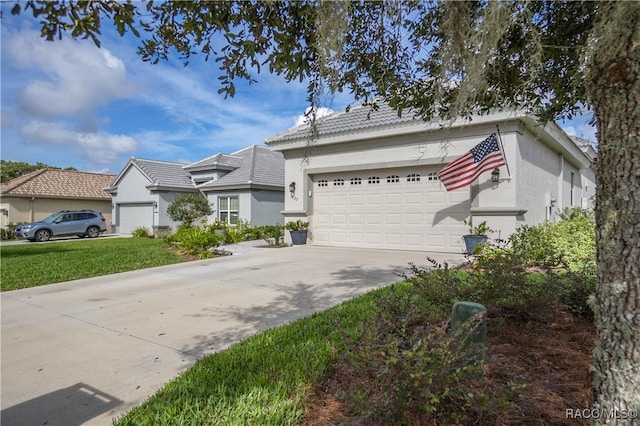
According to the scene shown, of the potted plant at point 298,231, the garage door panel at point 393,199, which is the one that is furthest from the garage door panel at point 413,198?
the potted plant at point 298,231

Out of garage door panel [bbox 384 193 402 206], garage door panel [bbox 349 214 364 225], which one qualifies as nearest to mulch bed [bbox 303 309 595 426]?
garage door panel [bbox 384 193 402 206]

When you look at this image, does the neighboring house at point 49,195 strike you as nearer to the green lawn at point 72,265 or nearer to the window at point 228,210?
the window at point 228,210

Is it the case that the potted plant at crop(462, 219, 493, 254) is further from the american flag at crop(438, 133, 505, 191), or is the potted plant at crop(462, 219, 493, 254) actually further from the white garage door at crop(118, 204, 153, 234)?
the white garage door at crop(118, 204, 153, 234)

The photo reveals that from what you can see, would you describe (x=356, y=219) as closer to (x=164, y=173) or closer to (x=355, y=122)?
(x=355, y=122)

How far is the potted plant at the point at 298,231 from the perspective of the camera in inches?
517

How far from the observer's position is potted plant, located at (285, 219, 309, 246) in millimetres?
13133

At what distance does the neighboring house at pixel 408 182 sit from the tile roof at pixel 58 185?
2145 cm

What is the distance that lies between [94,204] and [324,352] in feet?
102

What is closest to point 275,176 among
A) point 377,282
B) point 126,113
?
point 126,113

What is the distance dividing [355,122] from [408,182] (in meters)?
2.78

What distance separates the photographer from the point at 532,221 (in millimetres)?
10883

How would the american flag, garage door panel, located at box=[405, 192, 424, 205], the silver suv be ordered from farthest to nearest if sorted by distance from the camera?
the silver suv, garage door panel, located at box=[405, 192, 424, 205], the american flag

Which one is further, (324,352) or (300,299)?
(300,299)

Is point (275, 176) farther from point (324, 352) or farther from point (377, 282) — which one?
point (324, 352)
